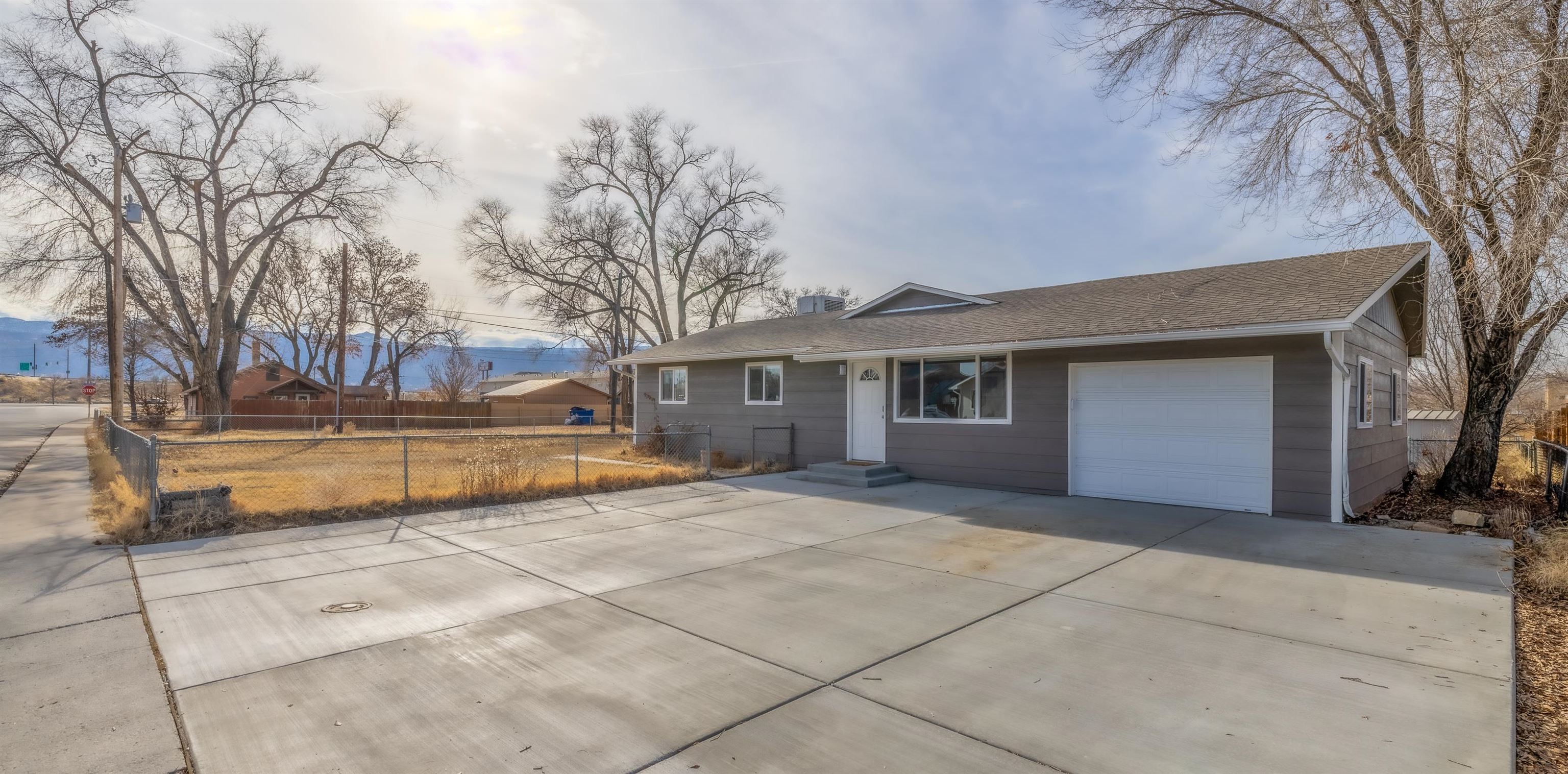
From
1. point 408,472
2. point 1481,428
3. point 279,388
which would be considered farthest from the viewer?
point 279,388

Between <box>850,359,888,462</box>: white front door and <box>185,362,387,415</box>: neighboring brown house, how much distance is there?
1310 inches

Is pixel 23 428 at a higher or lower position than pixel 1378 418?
lower

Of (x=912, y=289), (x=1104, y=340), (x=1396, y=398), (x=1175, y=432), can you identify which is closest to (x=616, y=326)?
(x=912, y=289)

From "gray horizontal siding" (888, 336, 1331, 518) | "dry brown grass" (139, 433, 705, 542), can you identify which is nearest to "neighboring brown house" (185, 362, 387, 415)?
"dry brown grass" (139, 433, 705, 542)

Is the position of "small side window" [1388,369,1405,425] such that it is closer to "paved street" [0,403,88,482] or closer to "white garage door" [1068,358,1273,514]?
"white garage door" [1068,358,1273,514]

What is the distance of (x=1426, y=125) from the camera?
6.38 m

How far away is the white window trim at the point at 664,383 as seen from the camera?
53.0 ft

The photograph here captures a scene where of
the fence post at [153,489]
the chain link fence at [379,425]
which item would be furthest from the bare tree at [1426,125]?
the chain link fence at [379,425]

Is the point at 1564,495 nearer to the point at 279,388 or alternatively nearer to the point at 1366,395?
the point at 1366,395

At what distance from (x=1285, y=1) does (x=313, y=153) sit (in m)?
29.2

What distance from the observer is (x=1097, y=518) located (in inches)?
320

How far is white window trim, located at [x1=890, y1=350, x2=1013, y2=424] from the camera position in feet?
34.5

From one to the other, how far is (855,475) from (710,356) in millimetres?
4996

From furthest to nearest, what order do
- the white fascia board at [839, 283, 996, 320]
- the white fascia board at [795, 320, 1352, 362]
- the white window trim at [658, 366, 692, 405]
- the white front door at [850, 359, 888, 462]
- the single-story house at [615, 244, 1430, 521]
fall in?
the white window trim at [658, 366, 692, 405], the white fascia board at [839, 283, 996, 320], the white front door at [850, 359, 888, 462], the single-story house at [615, 244, 1430, 521], the white fascia board at [795, 320, 1352, 362]
